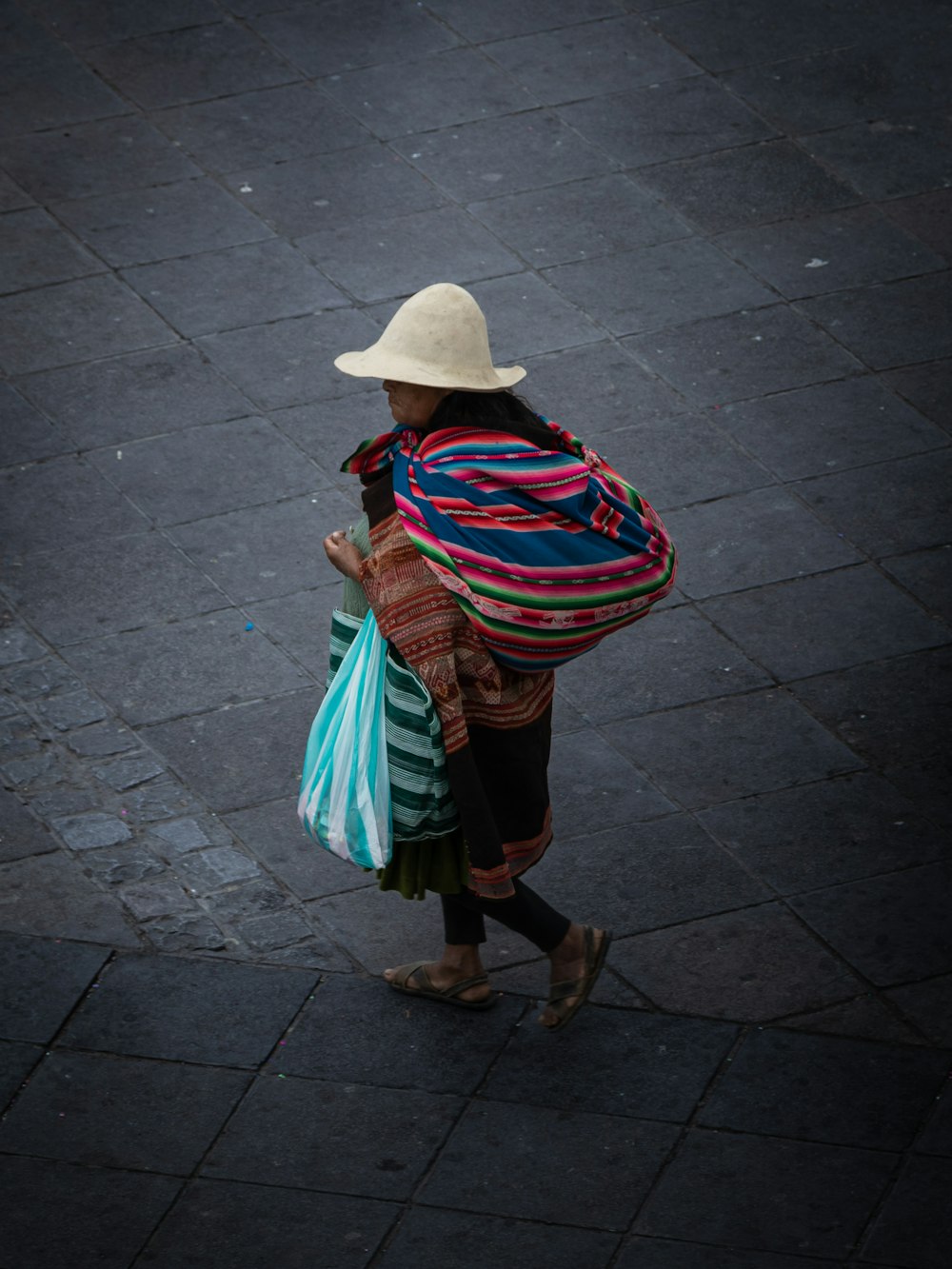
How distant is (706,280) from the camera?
351 inches

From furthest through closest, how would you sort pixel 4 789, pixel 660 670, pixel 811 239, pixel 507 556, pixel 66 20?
pixel 66 20 < pixel 811 239 < pixel 660 670 < pixel 4 789 < pixel 507 556

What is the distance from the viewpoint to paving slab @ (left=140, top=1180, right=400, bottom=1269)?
4.33m

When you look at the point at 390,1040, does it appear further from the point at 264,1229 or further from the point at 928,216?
the point at 928,216

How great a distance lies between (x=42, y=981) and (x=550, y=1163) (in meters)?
1.63

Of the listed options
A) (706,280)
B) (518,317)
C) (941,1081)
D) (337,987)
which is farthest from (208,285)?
(941,1081)

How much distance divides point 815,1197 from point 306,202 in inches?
258

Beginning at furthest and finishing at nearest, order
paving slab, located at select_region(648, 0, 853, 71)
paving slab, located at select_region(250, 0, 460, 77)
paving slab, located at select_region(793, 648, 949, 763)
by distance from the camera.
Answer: paving slab, located at select_region(648, 0, 853, 71) < paving slab, located at select_region(250, 0, 460, 77) < paving slab, located at select_region(793, 648, 949, 763)

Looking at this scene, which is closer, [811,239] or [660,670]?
[660,670]

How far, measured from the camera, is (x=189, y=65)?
10.9 meters

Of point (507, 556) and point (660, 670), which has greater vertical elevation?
point (507, 556)

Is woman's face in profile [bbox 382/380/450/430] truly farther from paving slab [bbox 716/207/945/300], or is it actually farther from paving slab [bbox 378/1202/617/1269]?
paving slab [bbox 716/207/945/300]

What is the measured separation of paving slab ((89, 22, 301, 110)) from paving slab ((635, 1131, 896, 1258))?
776cm

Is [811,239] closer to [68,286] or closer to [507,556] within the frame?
[68,286]

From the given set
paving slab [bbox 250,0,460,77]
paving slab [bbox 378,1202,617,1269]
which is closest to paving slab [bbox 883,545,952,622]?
paving slab [bbox 378,1202,617,1269]
